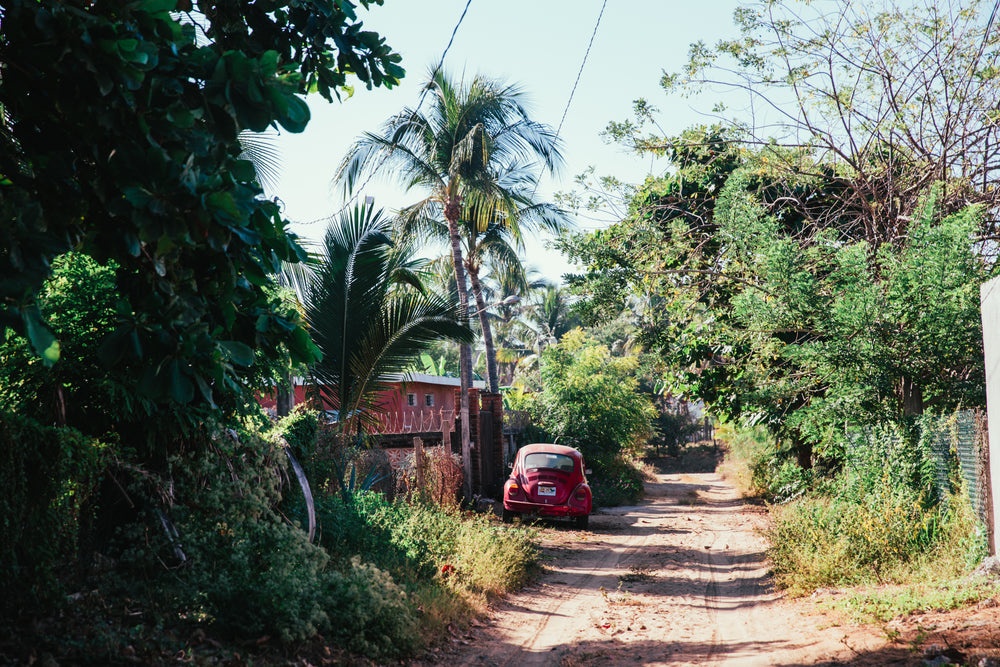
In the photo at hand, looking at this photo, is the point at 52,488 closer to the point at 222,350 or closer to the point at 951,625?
the point at 222,350

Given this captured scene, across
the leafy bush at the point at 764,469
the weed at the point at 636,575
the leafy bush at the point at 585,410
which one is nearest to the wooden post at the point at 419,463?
the weed at the point at 636,575

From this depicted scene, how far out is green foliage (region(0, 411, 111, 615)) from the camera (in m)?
4.68

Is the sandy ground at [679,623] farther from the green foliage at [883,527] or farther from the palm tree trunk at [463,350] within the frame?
the palm tree trunk at [463,350]

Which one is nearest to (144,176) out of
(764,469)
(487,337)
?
(487,337)

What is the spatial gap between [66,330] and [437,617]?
→ 13.9 ft

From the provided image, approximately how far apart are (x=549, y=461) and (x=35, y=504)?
11.9 meters

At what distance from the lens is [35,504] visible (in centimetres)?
483

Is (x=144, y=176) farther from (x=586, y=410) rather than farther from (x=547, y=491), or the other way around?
(x=586, y=410)

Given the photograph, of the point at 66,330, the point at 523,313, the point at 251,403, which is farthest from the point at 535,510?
the point at 523,313

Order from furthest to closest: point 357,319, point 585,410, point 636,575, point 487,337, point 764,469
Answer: point 487,337 < point 585,410 < point 764,469 < point 357,319 < point 636,575

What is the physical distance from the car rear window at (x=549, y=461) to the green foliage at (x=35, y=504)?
11371 mm

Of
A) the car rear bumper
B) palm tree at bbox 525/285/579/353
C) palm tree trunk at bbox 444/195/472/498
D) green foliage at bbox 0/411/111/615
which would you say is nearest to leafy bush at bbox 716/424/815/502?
the car rear bumper

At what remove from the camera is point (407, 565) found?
841 centimetres

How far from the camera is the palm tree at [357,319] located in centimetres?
1120
